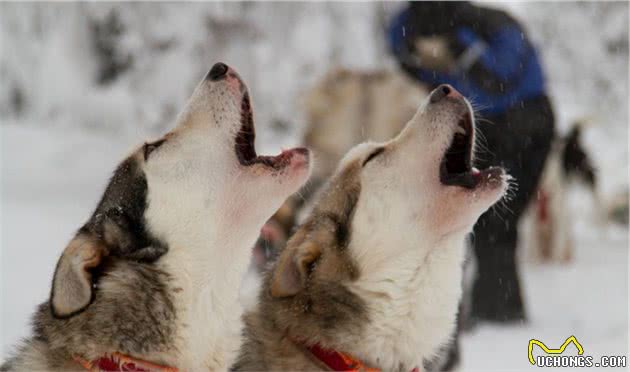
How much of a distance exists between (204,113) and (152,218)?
0.48 metres

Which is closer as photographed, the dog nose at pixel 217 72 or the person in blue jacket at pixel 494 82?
the dog nose at pixel 217 72

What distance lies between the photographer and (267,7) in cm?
1526

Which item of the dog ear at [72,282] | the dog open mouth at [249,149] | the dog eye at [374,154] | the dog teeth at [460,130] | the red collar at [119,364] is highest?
the dog open mouth at [249,149]

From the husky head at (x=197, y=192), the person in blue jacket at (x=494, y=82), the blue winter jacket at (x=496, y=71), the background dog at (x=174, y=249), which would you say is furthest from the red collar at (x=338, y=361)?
the blue winter jacket at (x=496, y=71)

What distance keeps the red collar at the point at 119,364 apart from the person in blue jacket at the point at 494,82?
11.7ft

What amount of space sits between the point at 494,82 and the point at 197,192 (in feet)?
11.8

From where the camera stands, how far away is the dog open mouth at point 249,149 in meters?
3.27

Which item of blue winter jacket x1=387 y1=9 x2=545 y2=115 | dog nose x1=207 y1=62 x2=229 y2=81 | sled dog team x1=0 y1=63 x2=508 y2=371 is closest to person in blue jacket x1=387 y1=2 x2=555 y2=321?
blue winter jacket x1=387 y1=9 x2=545 y2=115

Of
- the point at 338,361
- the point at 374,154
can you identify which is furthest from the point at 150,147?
the point at 338,361

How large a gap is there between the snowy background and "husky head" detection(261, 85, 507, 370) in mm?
10473

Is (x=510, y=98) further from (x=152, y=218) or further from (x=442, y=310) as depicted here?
(x=152, y=218)

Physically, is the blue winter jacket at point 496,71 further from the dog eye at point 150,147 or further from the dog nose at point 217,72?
Answer: the dog eye at point 150,147

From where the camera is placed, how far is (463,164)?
3.64 meters

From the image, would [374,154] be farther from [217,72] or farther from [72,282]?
[72,282]
